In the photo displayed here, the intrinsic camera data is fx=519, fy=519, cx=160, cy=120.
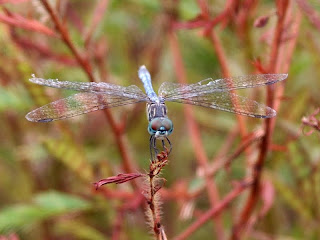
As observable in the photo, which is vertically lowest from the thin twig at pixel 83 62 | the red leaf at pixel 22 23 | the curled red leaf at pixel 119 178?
the curled red leaf at pixel 119 178

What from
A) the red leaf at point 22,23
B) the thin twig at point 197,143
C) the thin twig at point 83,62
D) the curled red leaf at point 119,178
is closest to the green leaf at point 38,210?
the thin twig at point 83,62

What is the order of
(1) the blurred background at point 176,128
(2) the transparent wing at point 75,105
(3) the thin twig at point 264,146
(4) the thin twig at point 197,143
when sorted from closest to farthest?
Answer: 1. (2) the transparent wing at point 75,105
2. (3) the thin twig at point 264,146
3. (1) the blurred background at point 176,128
4. (4) the thin twig at point 197,143

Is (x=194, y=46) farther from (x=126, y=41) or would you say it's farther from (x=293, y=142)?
(x=293, y=142)

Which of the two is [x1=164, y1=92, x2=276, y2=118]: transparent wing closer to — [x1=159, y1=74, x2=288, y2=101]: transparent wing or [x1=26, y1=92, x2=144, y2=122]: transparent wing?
[x1=159, y1=74, x2=288, y2=101]: transparent wing

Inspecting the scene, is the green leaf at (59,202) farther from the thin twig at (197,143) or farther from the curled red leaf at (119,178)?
the curled red leaf at (119,178)

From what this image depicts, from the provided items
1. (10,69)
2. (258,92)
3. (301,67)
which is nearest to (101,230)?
(10,69)

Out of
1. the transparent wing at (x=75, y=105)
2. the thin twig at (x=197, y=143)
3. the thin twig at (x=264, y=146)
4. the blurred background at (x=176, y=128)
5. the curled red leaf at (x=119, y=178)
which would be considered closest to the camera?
the curled red leaf at (x=119, y=178)
